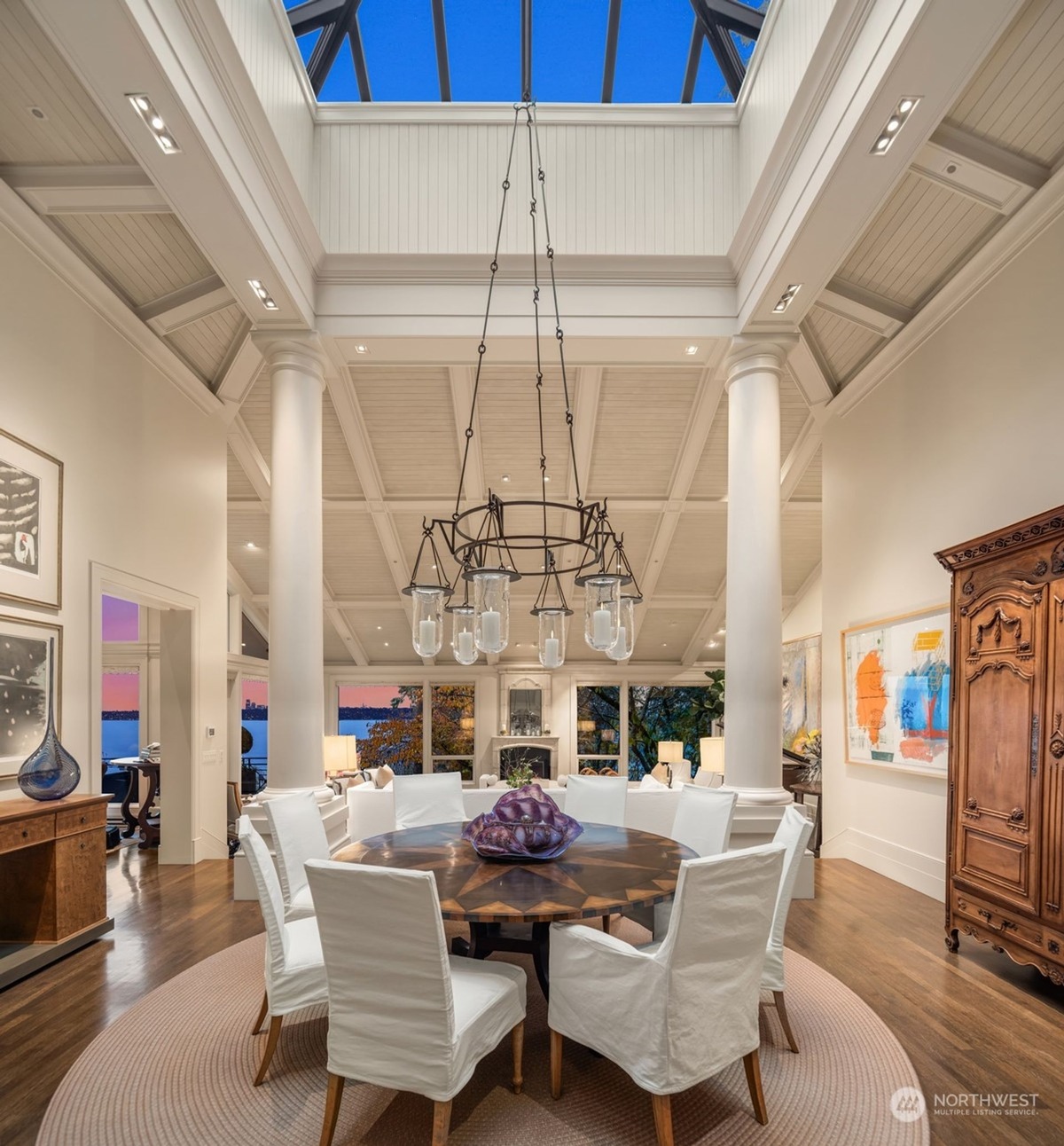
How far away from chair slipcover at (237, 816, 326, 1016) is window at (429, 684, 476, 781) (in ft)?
30.8

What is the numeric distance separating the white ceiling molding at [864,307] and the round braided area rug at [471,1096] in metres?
4.30

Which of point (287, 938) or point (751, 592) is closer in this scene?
point (287, 938)

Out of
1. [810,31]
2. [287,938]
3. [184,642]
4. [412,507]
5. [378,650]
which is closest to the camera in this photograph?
[287,938]

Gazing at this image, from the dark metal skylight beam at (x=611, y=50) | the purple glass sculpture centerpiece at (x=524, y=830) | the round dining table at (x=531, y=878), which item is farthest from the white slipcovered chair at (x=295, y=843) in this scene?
the dark metal skylight beam at (x=611, y=50)

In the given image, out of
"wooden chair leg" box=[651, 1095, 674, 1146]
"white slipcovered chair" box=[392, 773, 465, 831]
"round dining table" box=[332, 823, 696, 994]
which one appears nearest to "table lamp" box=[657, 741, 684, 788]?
"white slipcovered chair" box=[392, 773, 465, 831]

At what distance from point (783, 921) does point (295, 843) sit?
2030 millimetres

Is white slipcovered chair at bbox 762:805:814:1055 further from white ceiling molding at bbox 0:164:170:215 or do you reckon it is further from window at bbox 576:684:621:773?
window at bbox 576:684:621:773

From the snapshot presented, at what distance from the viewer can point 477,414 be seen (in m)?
6.93

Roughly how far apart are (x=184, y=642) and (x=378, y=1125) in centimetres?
447

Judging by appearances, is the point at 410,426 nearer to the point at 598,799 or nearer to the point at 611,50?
the point at 611,50

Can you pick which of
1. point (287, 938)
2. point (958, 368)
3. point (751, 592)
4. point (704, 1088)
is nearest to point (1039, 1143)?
point (704, 1088)

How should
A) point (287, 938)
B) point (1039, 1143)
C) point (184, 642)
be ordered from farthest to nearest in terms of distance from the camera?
1. point (184, 642)
2. point (287, 938)
3. point (1039, 1143)

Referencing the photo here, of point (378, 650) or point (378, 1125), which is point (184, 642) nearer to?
point (378, 1125)

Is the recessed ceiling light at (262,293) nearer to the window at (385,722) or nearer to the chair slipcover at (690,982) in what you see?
the chair slipcover at (690,982)
